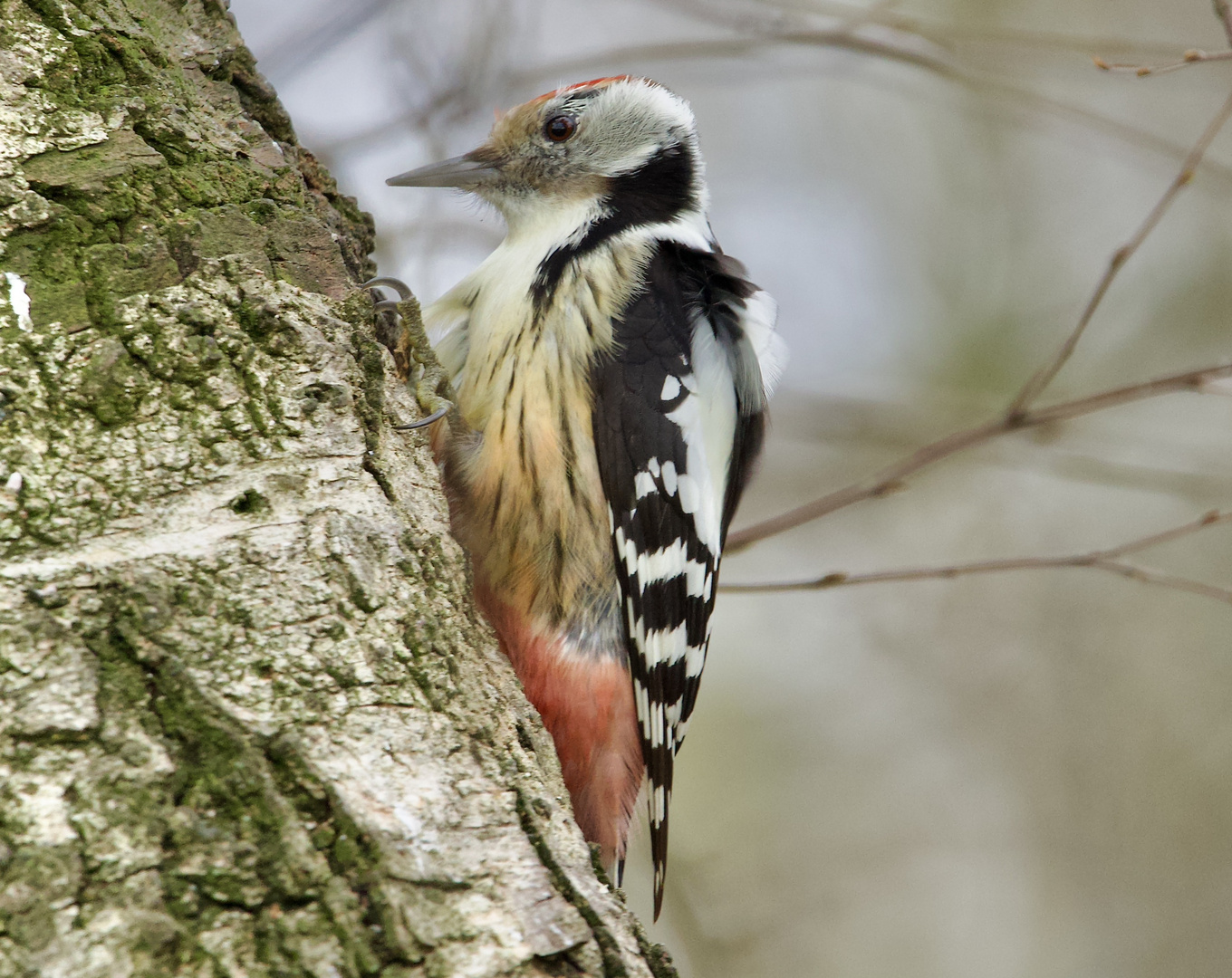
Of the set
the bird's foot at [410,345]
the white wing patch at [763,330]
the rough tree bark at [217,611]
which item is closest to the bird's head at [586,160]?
the white wing patch at [763,330]

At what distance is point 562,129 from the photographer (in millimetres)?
2988

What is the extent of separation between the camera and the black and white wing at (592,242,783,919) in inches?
93.1

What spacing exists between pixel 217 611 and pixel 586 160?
197 centimetres

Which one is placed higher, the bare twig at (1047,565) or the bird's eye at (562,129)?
the bird's eye at (562,129)

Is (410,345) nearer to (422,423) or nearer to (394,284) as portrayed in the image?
(394,284)

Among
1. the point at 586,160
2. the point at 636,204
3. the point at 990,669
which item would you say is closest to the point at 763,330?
the point at 636,204

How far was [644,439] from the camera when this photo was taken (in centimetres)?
236

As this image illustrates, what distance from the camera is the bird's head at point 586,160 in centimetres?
292

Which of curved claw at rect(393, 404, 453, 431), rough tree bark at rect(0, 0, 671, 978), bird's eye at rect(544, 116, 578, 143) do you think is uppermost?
bird's eye at rect(544, 116, 578, 143)

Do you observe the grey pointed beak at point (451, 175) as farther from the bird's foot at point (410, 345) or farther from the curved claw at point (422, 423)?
the curved claw at point (422, 423)

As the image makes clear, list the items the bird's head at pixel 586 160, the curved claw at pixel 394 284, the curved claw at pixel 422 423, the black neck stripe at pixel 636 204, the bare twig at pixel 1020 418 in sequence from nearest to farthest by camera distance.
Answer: the curved claw at pixel 422 423 < the curved claw at pixel 394 284 < the black neck stripe at pixel 636 204 < the bare twig at pixel 1020 418 < the bird's head at pixel 586 160

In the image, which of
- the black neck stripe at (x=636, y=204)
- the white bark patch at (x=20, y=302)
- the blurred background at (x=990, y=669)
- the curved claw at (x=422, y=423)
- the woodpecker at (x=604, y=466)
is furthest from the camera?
the blurred background at (x=990, y=669)

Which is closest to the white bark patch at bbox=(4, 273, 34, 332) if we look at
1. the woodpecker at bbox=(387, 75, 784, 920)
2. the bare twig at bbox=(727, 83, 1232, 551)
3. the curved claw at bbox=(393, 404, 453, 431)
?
the curved claw at bbox=(393, 404, 453, 431)

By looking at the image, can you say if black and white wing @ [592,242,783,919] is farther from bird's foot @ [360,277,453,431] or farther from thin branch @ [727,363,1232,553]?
bird's foot @ [360,277,453,431]
